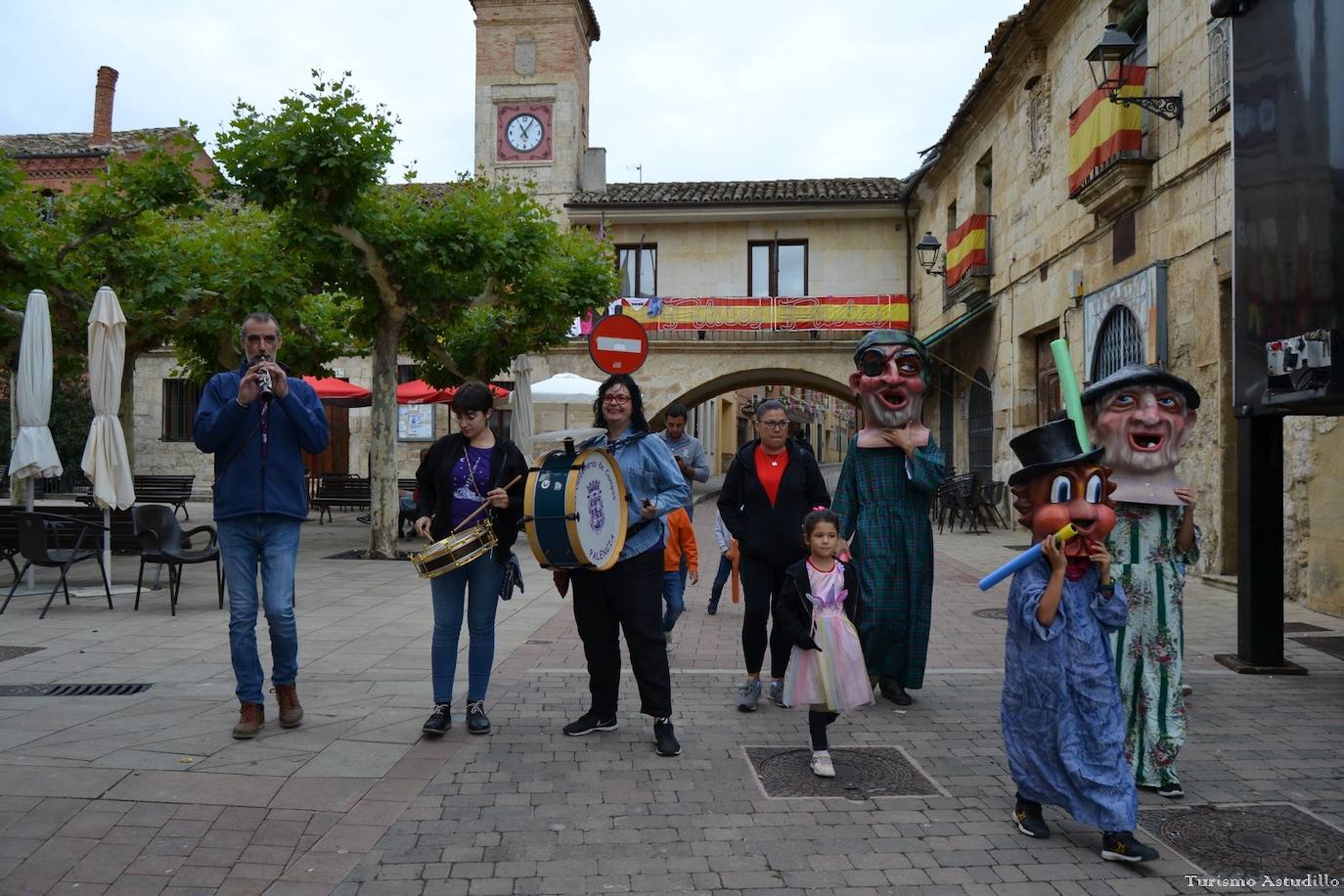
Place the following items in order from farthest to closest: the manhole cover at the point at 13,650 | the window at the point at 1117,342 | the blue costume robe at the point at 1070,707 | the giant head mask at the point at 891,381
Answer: the window at the point at 1117,342 < the manhole cover at the point at 13,650 < the giant head mask at the point at 891,381 < the blue costume robe at the point at 1070,707

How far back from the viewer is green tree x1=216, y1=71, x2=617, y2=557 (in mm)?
11133

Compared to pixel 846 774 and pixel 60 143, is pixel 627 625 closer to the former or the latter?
pixel 846 774

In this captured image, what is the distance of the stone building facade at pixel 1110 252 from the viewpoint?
1015 centimetres

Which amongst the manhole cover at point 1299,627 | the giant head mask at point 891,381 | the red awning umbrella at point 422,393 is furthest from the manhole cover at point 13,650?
the red awning umbrella at point 422,393

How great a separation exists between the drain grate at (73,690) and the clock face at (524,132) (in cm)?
2414

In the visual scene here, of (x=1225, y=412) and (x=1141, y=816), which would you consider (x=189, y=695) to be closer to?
(x=1141, y=816)

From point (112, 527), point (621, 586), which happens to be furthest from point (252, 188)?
point (621, 586)

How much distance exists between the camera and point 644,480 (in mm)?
5082

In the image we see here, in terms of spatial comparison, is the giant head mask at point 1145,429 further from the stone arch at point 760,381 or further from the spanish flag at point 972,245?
the stone arch at point 760,381

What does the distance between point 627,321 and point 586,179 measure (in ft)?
73.7

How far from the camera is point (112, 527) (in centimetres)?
976

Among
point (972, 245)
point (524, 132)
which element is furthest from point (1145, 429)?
point (524, 132)

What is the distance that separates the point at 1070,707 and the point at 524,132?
88.7ft

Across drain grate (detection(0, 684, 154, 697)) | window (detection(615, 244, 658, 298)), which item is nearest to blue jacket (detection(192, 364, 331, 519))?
drain grate (detection(0, 684, 154, 697))
